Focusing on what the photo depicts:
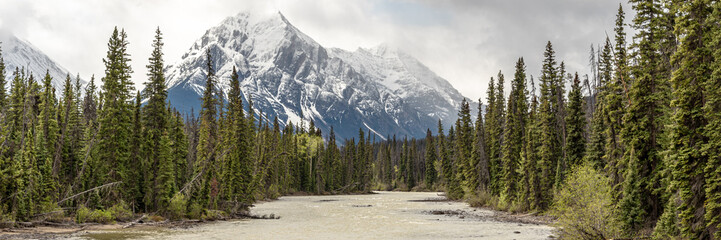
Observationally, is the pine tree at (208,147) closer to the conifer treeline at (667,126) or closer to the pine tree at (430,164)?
the conifer treeline at (667,126)

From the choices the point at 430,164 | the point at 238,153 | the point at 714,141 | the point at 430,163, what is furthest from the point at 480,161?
the point at 430,164

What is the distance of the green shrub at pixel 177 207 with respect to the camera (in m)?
39.8

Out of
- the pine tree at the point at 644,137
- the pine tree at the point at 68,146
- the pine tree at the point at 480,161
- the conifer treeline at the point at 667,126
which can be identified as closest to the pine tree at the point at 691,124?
the conifer treeline at the point at 667,126

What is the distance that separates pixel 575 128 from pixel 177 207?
37.5 m

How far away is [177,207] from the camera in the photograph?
132ft

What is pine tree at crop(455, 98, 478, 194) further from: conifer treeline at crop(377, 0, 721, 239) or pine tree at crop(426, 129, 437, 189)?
pine tree at crop(426, 129, 437, 189)

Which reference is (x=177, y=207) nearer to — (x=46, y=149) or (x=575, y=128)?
(x=46, y=149)

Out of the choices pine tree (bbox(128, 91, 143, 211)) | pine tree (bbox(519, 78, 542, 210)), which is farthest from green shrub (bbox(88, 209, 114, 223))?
pine tree (bbox(519, 78, 542, 210))

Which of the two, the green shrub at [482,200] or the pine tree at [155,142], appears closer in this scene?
the pine tree at [155,142]

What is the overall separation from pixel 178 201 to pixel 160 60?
41.6 feet

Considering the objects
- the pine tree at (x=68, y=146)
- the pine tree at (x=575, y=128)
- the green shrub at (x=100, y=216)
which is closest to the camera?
the green shrub at (x=100, y=216)

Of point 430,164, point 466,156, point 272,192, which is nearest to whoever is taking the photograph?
point 466,156

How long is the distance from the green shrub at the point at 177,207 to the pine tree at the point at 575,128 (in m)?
35.1

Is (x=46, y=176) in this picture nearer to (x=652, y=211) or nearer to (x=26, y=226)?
(x=26, y=226)
